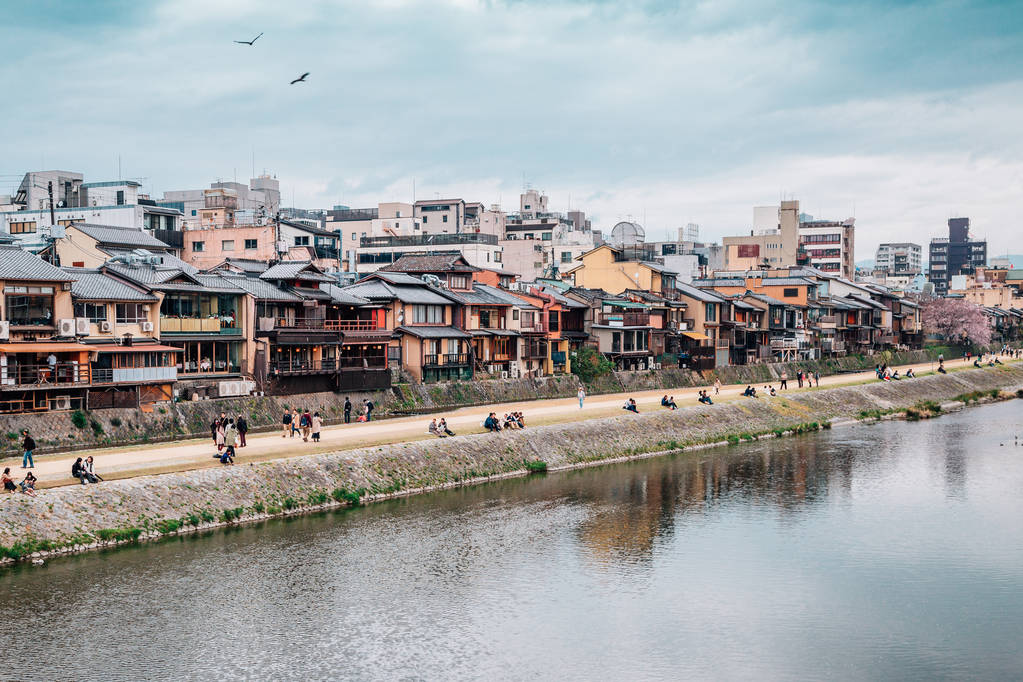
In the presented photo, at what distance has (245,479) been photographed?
137 ft

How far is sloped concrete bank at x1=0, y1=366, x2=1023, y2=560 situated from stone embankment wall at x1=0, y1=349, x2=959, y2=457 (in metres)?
10.5

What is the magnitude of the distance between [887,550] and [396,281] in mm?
44312

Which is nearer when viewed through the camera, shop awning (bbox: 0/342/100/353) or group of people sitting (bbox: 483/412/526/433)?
shop awning (bbox: 0/342/100/353)

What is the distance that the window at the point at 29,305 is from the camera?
4919 cm

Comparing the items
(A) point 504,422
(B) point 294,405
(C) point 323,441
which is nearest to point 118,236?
(B) point 294,405

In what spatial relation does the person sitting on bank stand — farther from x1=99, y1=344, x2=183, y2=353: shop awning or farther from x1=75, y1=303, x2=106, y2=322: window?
x1=75, y1=303, x2=106, y2=322: window

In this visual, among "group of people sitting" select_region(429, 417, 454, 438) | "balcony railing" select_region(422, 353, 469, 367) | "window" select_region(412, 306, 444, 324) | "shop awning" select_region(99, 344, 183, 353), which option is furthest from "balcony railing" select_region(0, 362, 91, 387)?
"window" select_region(412, 306, 444, 324)

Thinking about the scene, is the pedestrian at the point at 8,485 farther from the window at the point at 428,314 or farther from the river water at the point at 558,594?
the window at the point at 428,314

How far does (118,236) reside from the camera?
7431cm

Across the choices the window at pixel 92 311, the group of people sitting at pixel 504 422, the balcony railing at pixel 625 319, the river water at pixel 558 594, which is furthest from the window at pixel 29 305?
the balcony railing at pixel 625 319

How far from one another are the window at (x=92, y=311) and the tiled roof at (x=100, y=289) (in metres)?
0.64

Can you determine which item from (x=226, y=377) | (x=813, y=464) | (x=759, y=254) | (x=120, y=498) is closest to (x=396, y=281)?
(x=226, y=377)

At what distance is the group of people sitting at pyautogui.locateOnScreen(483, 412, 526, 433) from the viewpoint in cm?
5478

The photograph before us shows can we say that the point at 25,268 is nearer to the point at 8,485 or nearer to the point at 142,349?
the point at 142,349
